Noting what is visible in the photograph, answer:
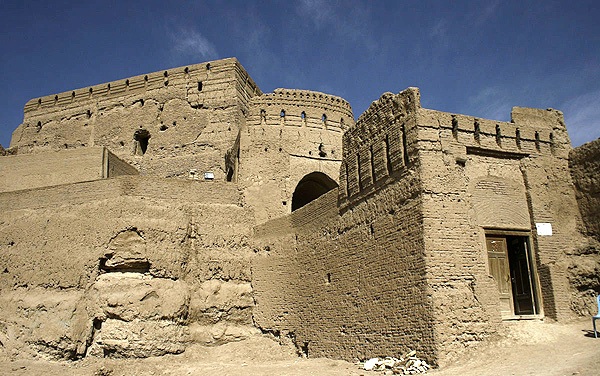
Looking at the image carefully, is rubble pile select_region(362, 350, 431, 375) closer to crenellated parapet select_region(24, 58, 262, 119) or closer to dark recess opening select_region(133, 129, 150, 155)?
crenellated parapet select_region(24, 58, 262, 119)

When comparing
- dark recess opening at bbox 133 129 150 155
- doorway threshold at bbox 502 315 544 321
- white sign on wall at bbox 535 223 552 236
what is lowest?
doorway threshold at bbox 502 315 544 321

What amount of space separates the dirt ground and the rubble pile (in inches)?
7.4

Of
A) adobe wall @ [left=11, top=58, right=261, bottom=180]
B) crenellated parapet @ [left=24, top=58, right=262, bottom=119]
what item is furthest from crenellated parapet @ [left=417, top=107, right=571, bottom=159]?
crenellated parapet @ [left=24, top=58, right=262, bottom=119]

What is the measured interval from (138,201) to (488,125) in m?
10.2

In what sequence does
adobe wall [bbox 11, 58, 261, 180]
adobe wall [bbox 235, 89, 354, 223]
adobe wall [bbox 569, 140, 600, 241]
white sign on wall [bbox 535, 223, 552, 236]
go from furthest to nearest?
1. adobe wall [bbox 11, 58, 261, 180]
2. adobe wall [bbox 235, 89, 354, 223]
3. adobe wall [bbox 569, 140, 600, 241]
4. white sign on wall [bbox 535, 223, 552, 236]

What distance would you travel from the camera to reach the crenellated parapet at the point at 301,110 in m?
21.8

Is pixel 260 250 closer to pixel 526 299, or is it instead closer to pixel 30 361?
pixel 30 361

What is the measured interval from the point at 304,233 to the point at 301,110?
7.99m

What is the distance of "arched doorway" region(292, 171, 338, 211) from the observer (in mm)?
22469

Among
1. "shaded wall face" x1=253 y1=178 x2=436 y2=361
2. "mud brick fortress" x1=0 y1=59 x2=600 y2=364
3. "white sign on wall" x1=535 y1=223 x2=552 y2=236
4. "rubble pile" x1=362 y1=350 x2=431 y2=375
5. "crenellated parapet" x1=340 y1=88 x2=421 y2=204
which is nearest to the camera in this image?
"rubble pile" x1=362 y1=350 x2=431 y2=375

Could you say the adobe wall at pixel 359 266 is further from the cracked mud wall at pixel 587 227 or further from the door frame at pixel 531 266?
the cracked mud wall at pixel 587 227

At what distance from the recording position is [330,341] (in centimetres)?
1379

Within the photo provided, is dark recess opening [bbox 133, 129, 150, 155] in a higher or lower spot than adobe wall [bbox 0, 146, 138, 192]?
higher

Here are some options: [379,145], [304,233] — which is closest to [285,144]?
[304,233]
